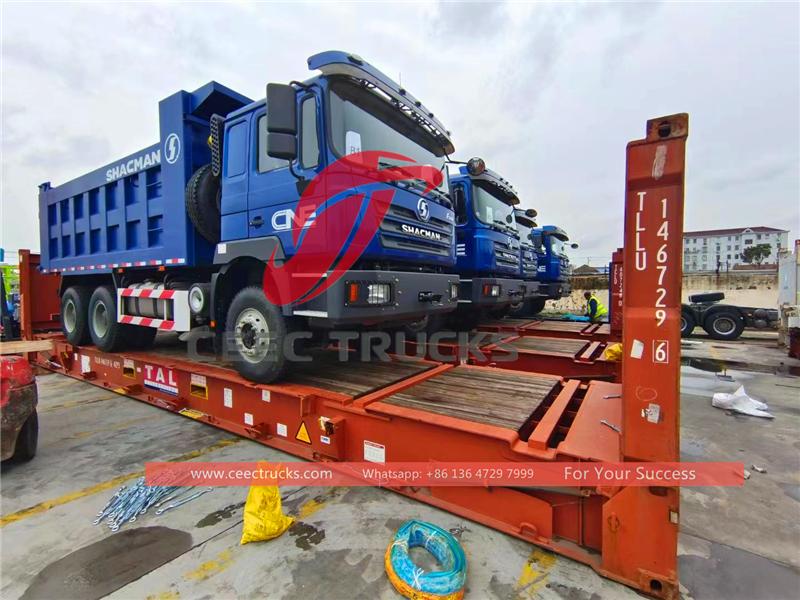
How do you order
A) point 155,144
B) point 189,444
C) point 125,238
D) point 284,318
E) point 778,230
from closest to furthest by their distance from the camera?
1. point 284,318
2. point 189,444
3. point 155,144
4. point 125,238
5. point 778,230

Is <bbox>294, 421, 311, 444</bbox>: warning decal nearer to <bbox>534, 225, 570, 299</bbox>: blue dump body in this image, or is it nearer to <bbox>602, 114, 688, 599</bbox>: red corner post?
<bbox>602, 114, 688, 599</bbox>: red corner post

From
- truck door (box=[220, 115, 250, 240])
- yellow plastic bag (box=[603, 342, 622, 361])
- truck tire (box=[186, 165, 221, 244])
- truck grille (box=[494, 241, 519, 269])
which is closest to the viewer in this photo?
truck door (box=[220, 115, 250, 240])

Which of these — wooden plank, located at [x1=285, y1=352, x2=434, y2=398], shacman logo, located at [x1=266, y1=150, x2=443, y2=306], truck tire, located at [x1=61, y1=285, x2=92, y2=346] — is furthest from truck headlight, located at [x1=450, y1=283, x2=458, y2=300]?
truck tire, located at [x1=61, y1=285, x2=92, y2=346]

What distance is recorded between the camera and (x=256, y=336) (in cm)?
349

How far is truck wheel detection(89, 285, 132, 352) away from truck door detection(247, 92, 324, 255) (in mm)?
3209

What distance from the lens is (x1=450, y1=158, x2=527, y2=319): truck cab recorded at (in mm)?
6098

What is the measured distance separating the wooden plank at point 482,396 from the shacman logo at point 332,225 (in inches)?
42.8

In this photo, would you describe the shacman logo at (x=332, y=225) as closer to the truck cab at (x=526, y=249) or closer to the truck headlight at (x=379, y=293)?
the truck headlight at (x=379, y=293)

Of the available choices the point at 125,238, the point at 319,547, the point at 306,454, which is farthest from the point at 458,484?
the point at 125,238

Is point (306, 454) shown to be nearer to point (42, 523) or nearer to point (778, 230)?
point (42, 523)

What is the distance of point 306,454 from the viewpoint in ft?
10.4

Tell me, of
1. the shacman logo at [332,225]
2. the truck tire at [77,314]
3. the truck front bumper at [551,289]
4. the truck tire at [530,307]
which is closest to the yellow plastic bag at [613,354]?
the shacman logo at [332,225]

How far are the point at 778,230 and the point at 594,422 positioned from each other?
91.7 m

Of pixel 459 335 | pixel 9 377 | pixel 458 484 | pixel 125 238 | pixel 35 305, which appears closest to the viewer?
pixel 458 484
